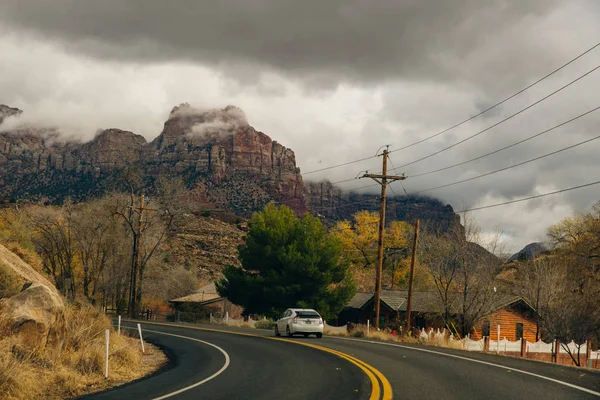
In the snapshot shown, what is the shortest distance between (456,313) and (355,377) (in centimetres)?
3165

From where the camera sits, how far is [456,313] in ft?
147

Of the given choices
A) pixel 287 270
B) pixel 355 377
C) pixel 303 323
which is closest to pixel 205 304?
pixel 287 270

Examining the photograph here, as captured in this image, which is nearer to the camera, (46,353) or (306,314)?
(46,353)

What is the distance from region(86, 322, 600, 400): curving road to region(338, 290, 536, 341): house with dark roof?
76.7 feet

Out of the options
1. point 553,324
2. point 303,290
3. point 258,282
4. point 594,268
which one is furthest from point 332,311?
point 594,268

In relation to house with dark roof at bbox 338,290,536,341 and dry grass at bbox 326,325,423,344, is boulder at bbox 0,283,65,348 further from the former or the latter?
house with dark roof at bbox 338,290,536,341

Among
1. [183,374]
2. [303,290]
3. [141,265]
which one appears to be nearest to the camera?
[183,374]

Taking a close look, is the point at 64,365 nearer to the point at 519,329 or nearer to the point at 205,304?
the point at 519,329

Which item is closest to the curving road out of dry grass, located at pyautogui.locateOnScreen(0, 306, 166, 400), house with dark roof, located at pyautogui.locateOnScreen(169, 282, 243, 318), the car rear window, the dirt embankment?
dry grass, located at pyautogui.locateOnScreen(0, 306, 166, 400)

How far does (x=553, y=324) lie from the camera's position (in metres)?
→ 44.8

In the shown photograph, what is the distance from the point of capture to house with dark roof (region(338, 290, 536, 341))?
149 feet

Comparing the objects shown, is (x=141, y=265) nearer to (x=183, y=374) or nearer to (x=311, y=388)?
(x=183, y=374)

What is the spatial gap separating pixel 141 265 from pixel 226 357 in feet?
149

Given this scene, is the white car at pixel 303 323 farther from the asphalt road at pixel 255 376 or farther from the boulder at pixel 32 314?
the boulder at pixel 32 314
